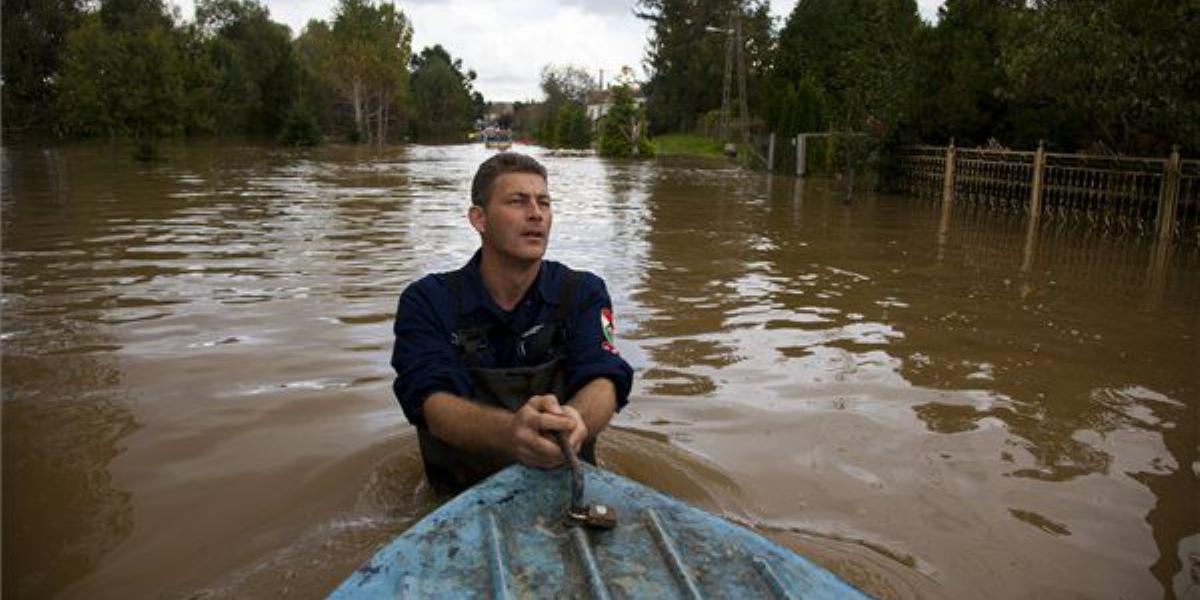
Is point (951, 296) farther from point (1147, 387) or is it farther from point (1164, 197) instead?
point (1164, 197)

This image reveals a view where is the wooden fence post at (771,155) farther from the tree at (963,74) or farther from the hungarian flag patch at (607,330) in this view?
the hungarian flag patch at (607,330)

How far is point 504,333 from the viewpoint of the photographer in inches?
136

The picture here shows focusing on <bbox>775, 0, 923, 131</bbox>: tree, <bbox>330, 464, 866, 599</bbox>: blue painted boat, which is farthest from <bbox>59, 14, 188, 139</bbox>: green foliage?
<bbox>330, 464, 866, 599</bbox>: blue painted boat

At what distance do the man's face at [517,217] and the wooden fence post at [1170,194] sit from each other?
13.1 metres

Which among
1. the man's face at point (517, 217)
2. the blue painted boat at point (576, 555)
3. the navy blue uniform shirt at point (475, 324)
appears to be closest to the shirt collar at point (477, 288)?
the navy blue uniform shirt at point (475, 324)

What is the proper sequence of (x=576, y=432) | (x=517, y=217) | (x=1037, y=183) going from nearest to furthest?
(x=576, y=432)
(x=517, y=217)
(x=1037, y=183)

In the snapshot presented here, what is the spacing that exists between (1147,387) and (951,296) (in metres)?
3.01

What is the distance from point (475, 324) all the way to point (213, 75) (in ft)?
198

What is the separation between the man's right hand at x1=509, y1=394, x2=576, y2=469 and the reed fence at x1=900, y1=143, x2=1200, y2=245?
520 inches

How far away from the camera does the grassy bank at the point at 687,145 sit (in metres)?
50.9

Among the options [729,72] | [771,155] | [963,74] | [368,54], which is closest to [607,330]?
[963,74]

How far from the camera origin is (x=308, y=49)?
283 ft

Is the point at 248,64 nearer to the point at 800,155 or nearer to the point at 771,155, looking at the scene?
the point at 771,155

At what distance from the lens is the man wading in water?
126 inches
